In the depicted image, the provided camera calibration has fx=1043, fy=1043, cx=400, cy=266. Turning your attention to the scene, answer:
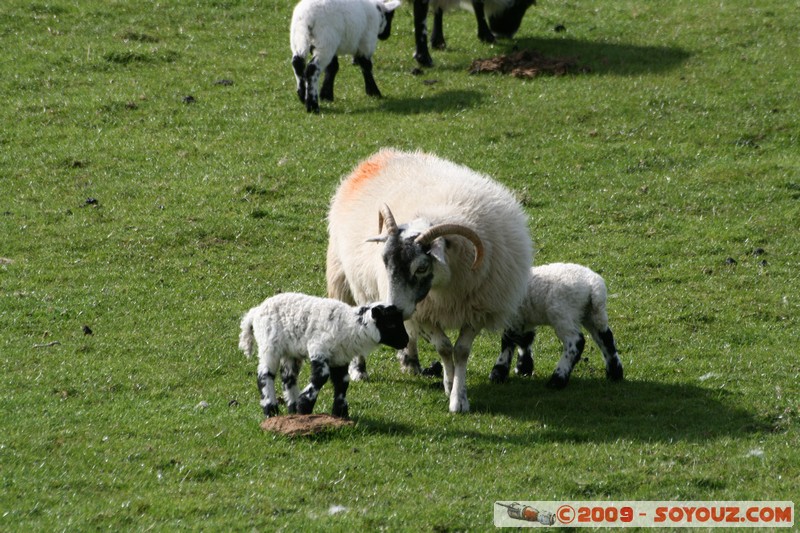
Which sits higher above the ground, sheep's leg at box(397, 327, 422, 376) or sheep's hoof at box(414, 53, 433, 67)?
sheep's hoof at box(414, 53, 433, 67)

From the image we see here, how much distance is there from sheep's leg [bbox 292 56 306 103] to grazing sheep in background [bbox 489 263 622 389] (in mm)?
9649

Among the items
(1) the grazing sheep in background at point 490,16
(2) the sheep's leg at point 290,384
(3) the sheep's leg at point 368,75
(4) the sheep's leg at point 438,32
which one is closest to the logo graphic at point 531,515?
(2) the sheep's leg at point 290,384

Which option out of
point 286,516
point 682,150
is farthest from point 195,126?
point 286,516

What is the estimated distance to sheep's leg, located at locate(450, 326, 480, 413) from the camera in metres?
9.98

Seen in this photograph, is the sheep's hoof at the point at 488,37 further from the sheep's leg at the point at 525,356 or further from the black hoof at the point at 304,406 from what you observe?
the black hoof at the point at 304,406

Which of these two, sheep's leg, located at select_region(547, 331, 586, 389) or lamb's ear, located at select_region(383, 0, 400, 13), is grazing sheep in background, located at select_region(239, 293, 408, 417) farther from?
lamb's ear, located at select_region(383, 0, 400, 13)

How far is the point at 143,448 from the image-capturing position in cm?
860

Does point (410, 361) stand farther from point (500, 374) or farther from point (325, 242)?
point (325, 242)

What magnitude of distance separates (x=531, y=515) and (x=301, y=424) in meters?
2.34

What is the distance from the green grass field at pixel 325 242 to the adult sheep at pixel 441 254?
0.77 meters

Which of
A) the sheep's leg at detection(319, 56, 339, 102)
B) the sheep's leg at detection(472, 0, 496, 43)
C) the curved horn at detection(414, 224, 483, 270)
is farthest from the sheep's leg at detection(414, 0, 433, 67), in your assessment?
the curved horn at detection(414, 224, 483, 270)

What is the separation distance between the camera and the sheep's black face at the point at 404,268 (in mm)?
9375

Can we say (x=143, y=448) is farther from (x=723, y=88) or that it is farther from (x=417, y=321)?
(x=723, y=88)

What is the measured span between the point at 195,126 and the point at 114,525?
1319 cm
